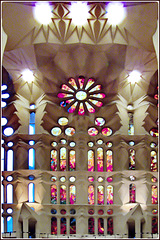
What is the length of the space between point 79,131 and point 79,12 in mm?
8137

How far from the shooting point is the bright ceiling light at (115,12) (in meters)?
23.4

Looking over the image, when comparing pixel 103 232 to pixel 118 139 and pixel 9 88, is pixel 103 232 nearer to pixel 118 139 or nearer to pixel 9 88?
pixel 118 139

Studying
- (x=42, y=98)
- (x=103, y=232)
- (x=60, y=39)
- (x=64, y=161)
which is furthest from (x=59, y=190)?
(x=60, y=39)

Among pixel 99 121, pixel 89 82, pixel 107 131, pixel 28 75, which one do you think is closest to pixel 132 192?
pixel 107 131

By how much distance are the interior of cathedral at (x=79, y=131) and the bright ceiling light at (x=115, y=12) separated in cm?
9

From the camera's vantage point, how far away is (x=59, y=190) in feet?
89.4

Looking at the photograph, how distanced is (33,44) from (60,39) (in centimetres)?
171

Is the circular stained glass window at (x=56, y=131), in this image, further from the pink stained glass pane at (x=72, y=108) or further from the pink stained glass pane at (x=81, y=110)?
the pink stained glass pane at (x=81, y=110)

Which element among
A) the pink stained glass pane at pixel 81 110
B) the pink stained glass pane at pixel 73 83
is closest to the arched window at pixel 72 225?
the pink stained glass pane at pixel 81 110

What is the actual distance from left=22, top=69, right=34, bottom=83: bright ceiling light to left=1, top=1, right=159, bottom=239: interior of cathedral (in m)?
0.07

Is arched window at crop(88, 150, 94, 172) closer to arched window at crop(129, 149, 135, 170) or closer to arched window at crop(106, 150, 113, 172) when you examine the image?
arched window at crop(106, 150, 113, 172)

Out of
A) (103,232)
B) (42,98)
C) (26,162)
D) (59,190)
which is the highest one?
(42,98)

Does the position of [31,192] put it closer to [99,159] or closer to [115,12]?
[99,159]

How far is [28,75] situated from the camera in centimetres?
2730
